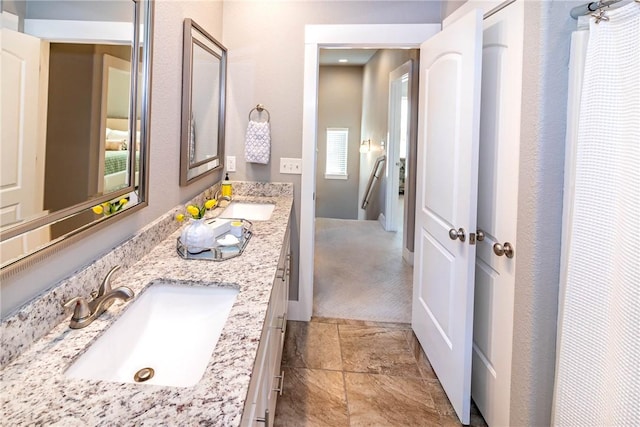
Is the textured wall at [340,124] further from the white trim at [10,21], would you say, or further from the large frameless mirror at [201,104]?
the white trim at [10,21]

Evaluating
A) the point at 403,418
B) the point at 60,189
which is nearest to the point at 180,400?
the point at 60,189

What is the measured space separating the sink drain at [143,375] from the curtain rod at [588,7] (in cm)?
161

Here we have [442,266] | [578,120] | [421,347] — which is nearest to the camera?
[578,120]

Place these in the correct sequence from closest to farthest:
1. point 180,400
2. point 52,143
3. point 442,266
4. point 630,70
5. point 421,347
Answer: point 180,400
point 52,143
point 630,70
point 442,266
point 421,347

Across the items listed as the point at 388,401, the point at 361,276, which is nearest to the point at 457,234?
the point at 388,401

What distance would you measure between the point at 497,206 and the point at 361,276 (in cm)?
217

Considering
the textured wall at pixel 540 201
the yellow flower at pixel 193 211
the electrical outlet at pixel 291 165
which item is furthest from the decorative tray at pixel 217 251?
the electrical outlet at pixel 291 165

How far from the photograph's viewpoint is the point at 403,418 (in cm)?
186

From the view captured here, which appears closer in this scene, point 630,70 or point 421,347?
point 630,70

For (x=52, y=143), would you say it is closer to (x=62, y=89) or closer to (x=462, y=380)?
(x=62, y=89)

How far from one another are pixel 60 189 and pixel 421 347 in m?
2.20

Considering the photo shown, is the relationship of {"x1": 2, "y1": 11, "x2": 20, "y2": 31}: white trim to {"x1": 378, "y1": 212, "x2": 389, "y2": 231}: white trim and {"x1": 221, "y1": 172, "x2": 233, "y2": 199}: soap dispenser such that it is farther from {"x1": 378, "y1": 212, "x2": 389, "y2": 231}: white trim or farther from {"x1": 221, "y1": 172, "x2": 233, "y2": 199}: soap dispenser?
{"x1": 378, "y1": 212, "x2": 389, "y2": 231}: white trim

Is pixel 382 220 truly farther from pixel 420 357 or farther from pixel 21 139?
pixel 21 139

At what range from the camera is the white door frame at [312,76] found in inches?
100
